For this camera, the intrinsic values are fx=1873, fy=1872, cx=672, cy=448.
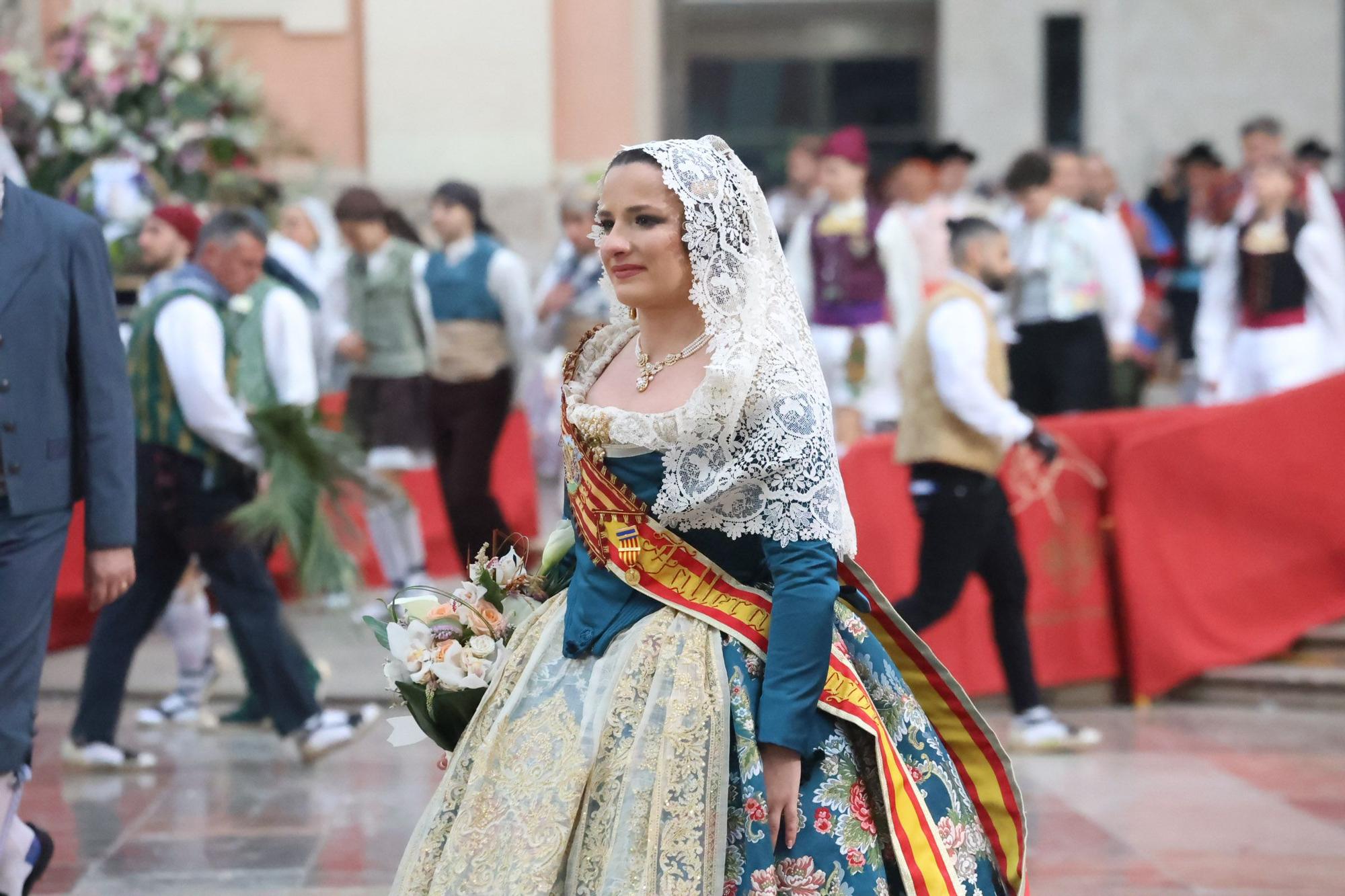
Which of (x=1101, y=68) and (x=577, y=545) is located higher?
(x=1101, y=68)

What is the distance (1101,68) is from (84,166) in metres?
9.80

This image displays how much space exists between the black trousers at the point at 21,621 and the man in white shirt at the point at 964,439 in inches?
122

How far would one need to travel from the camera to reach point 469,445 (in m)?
8.49

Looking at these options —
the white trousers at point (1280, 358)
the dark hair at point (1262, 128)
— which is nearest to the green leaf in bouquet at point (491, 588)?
the white trousers at point (1280, 358)

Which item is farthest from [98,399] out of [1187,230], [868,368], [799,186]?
[1187,230]

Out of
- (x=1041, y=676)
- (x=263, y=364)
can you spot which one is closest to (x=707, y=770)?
(x=263, y=364)

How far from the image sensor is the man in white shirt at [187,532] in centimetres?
609

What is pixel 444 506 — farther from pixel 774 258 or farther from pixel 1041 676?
pixel 774 258

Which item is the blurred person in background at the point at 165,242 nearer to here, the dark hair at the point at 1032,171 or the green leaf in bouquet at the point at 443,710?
the green leaf in bouquet at the point at 443,710

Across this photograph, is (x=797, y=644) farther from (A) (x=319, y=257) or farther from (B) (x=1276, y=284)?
(A) (x=319, y=257)

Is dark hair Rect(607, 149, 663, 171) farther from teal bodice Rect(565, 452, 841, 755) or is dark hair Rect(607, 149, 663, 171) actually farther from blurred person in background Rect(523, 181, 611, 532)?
blurred person in background Rect(523, 181, 611, 532)

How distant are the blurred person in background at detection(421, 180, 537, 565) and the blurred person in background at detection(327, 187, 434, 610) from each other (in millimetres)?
86

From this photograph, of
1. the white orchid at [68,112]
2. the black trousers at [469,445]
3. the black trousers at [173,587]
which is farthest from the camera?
the white orchid at [68,112]

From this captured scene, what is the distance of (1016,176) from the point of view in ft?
32.2
